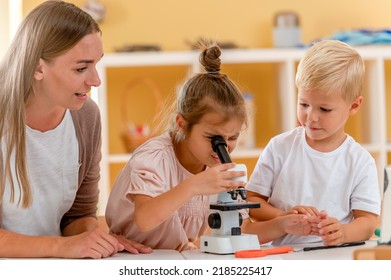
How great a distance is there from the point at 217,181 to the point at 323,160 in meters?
0.33

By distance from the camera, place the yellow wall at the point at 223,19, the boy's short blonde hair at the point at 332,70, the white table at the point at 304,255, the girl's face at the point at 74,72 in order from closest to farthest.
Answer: the white table at the point at 304,255 < the girl's face at the point at 74,72 < the boy's short blonde hair at the point at 332,70 < the yellow wall at the point at 223,19

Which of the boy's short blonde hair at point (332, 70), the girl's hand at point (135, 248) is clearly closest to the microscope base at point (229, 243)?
the girl's hand at point (135, 248)

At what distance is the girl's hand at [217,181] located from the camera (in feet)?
3.67

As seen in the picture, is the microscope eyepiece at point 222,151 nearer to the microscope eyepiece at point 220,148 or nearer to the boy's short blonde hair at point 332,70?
the microscope eyepiece at point 220,148

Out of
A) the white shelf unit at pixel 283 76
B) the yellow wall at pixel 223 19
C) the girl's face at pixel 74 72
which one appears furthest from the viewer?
the yellow wall at pixel 223 19

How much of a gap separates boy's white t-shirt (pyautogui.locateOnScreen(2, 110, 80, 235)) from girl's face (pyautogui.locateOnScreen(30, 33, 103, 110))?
98 millimetres

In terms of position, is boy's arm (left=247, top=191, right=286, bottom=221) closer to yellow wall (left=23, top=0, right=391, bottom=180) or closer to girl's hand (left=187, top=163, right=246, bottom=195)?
girl's hand (left=187, top=163, right=246, bottom=195)

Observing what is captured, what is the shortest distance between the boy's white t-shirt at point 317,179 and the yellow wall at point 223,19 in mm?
1867

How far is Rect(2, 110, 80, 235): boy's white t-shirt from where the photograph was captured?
4.21 ft

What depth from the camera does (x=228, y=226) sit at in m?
1.16

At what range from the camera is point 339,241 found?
1.25 meters

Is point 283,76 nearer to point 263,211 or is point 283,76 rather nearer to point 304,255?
point 263,211

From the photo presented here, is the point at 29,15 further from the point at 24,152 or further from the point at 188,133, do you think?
the point at 188,133

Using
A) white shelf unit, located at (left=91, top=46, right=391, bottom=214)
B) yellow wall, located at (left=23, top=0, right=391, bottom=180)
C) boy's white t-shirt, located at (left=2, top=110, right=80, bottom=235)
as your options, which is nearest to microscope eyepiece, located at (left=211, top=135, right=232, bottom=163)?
boy's white t-shirt, located at (left=2, top=110, right=80, bottom=235)
